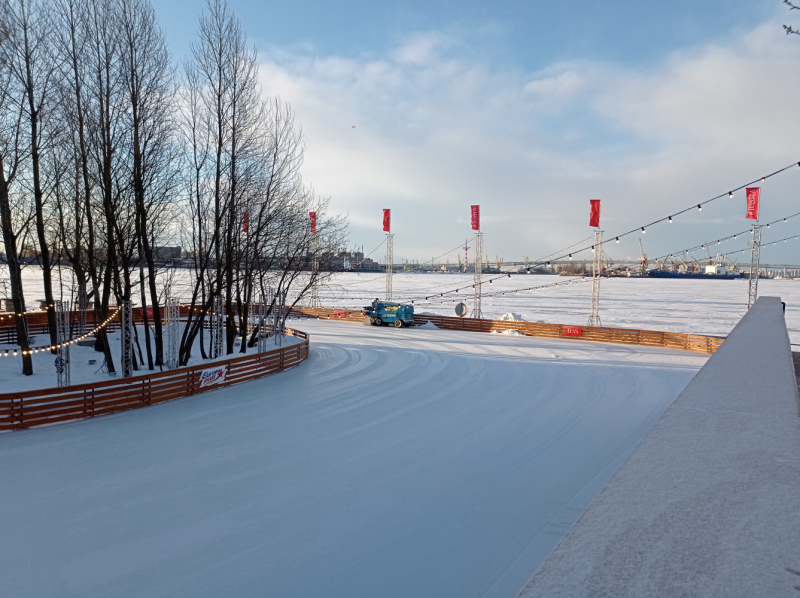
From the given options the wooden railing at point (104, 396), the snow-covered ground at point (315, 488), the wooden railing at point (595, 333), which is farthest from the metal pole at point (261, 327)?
the wooden railing at point (595, 333)

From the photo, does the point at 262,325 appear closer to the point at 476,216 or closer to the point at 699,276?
the point at 476,216

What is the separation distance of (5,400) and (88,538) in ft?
22.6

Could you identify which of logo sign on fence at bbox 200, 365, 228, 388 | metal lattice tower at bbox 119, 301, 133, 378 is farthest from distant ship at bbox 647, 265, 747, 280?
metal lattice tower at bbox 119, 301, 133, 378

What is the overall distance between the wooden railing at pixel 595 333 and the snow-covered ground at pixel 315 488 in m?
11.1

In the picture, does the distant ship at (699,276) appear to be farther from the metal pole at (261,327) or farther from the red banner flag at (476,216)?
the metal pole at (261,327)

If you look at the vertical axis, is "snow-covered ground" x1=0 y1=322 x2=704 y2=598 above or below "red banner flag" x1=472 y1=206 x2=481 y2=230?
below

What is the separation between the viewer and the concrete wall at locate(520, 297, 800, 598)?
2291 mm

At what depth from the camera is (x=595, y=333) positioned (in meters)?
29.4

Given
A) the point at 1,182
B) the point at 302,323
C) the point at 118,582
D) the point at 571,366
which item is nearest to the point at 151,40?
the point at 1,182

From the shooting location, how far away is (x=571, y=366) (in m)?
20.8

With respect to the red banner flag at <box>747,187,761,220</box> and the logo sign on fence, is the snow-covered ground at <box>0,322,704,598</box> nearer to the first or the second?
the logo sign on fence

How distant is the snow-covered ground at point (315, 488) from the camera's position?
5891mm

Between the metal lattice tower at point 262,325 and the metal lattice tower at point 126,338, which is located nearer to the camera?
the metal lattice tower at point 126,338

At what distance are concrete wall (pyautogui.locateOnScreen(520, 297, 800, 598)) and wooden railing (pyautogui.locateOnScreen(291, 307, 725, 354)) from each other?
76.8 ft
